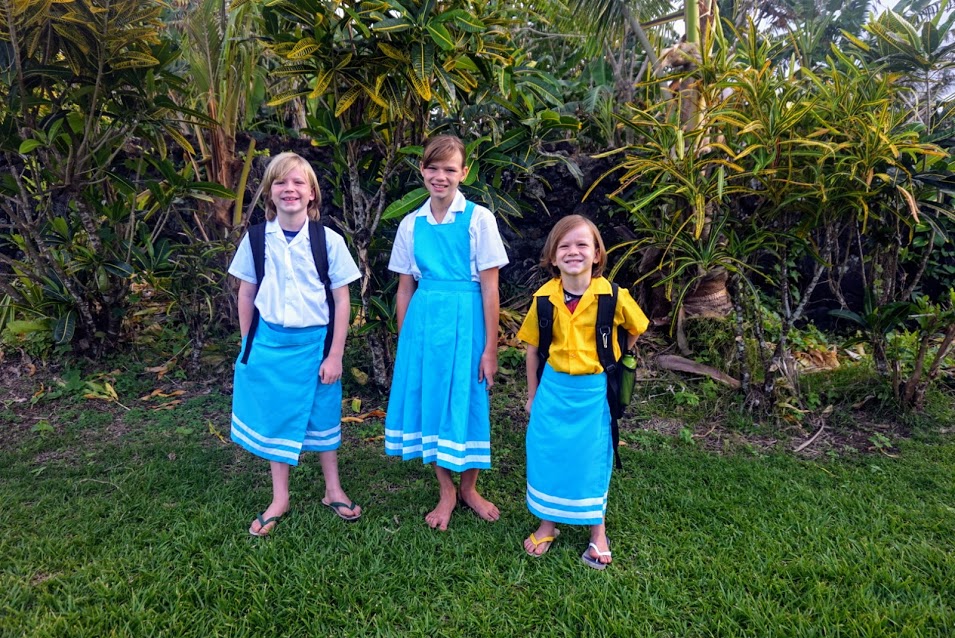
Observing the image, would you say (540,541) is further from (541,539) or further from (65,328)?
(65,328)

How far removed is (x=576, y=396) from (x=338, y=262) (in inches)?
43.8

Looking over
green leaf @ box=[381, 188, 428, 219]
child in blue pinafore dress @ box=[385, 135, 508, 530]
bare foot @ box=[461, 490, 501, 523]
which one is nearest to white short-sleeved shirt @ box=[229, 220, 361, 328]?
child in blue pinafore dress @ box=[385, 135, 508, 530]

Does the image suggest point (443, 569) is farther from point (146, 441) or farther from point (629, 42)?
point (629, 42)

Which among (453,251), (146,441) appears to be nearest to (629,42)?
(453,251)

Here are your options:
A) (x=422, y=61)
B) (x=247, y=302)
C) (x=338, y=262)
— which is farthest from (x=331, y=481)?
(x=422, y=61)

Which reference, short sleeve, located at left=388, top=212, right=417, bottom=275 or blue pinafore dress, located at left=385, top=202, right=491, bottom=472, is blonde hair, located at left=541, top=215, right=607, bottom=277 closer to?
blue pinafore dress, located at left=385, top=202, right=491, bottom=472

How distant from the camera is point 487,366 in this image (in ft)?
8.36

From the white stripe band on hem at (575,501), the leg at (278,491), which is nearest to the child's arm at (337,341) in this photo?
the leg at (278,491)

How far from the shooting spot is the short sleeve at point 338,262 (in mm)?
2561

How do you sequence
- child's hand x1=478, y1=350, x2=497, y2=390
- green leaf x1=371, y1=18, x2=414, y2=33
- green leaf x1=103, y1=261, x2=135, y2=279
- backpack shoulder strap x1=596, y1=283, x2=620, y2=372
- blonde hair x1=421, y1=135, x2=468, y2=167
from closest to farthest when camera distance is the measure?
1. backpack shoulder strap x1=596, y1=283, x2=620, y2=372
2. blonde hair x1=421, y1=135, x2=468, y2=167
3. child's hand x1=478, y1=350, x2=497, y2=390
4. green leaf x1=371, y1=18, x2=414, y2=33
5. green leaf x1=103, y1=261, x2=135, y2=279

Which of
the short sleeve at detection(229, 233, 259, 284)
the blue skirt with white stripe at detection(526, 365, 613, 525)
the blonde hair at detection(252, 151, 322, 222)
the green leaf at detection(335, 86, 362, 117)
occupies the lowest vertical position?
the blue skirt with white stripe at detection(526, 365, 613, 525)

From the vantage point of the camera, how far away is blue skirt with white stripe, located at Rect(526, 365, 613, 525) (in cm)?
236

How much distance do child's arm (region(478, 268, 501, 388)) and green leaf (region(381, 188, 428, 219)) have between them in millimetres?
976

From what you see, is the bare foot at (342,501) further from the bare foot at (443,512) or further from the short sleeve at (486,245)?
the short sleeve at (486,245)
